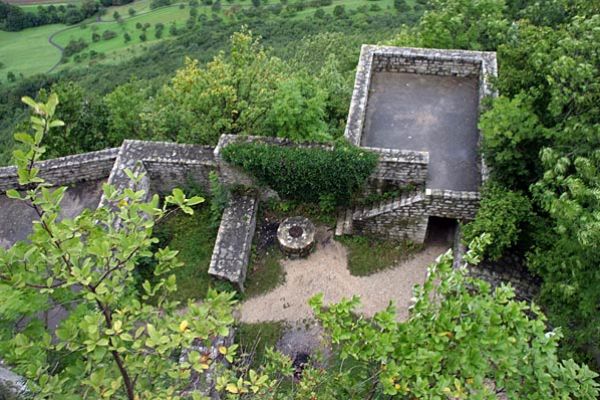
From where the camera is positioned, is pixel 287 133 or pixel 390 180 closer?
pixel 390 180

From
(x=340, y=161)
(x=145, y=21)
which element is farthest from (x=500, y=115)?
(x=145, y=21)

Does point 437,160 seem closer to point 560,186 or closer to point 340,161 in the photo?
point 340,161

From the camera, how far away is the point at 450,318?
5461 millimetres

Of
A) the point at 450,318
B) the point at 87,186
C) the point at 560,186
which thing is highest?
the point at 450,318

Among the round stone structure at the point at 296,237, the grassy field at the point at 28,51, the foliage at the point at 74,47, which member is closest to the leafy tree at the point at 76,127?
the round stone structure at the point at 296,237

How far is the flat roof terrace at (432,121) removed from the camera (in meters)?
12.1

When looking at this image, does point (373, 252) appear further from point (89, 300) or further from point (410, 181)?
point (89, 300)

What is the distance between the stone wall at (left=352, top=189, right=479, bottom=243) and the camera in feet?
36.1

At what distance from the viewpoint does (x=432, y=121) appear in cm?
1330

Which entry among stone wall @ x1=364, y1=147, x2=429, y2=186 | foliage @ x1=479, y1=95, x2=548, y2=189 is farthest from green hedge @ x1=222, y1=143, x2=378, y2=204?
foliage @ x1=479, y1=95, x2=548, y2=189

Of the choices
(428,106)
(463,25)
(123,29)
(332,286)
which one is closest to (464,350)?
(332,286)

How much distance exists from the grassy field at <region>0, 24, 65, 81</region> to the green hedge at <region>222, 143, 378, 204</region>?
6396 cm

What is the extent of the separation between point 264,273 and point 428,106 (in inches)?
245

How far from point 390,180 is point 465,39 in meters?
6.88
